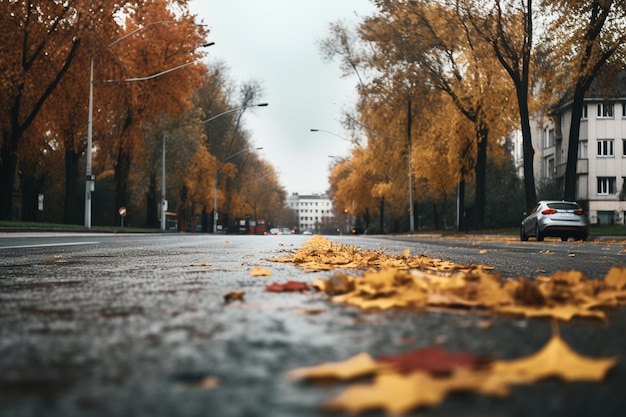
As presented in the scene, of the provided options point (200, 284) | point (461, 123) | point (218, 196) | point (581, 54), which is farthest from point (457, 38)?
point (218, 196)

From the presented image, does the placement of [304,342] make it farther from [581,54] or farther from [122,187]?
[122,187]

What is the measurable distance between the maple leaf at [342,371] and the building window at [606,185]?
59330 mm

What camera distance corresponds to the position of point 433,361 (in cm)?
145

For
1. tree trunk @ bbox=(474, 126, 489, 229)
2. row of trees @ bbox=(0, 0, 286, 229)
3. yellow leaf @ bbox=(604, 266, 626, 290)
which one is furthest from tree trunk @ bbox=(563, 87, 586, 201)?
yellow leaf @ bbox=(604, 266, 626, 290)

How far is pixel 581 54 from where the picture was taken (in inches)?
872

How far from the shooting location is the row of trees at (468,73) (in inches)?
899

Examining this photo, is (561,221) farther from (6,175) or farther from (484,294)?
(6,175)

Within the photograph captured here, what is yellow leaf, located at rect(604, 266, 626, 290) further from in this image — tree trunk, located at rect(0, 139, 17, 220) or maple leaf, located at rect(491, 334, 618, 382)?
tree trunk, located at rect(0, 139, 17, 220)

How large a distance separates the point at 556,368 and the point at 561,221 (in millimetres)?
20936

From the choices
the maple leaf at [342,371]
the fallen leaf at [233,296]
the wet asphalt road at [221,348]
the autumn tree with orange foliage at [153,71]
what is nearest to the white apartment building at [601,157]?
the autumn tree with orange foliage at [153,71]

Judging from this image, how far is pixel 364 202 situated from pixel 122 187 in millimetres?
31799

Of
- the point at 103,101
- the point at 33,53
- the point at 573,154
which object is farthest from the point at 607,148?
the point at 33,53

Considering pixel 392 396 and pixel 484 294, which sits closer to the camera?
pixel 392 396

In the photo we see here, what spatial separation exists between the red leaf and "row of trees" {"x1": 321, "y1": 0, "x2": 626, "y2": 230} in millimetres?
22852
